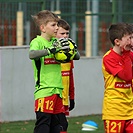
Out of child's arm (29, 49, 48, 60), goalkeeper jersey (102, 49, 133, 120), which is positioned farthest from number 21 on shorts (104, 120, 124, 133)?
child's arm (29, 49, 48, 60)

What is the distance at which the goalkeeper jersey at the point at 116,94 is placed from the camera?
743 centimetres

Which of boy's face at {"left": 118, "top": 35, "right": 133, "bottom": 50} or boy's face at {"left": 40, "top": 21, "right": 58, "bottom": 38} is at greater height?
boy's face at {"left": 40, "top": 21, "right": 58, "bottom": 38}

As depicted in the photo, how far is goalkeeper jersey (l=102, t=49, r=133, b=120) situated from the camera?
24.4 ft

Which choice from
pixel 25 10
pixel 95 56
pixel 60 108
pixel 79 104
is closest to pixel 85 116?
pixel 79 104

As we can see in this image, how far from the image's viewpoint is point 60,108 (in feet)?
26.9

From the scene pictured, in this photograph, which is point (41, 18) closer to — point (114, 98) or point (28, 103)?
point (114, 98)

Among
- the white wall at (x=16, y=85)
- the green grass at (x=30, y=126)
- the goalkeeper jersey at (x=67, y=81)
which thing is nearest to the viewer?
the goalkeeper jersey at (x=67, y=81)

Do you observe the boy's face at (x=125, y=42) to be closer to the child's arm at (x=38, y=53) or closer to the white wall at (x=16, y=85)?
the child's arm at (x=38, y=53)

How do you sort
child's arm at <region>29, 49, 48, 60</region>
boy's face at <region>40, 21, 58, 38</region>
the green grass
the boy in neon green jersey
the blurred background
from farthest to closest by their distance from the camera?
the blurred background
the green grass
boy's face at <region>40, 21, 58, 38</region>
the boy in neon green jersey
child's arm at <region>29, 49, 48, 60</region>

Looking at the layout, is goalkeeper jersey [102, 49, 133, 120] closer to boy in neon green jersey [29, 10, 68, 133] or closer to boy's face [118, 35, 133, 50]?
boy's face [118, 35, 133, 50]

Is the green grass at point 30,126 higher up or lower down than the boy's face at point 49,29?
lower down

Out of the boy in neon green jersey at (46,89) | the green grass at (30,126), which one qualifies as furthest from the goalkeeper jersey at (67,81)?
the green grass at (30,126)

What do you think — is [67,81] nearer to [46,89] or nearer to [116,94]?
[46,89]

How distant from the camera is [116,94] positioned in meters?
7.46
